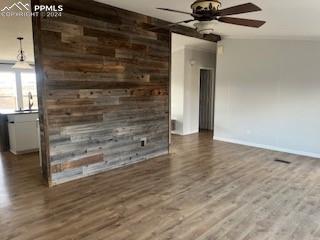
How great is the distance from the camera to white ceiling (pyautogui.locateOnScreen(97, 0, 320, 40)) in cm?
329

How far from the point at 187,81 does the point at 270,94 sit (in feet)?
7.77

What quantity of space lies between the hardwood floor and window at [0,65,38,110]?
5.06 meters

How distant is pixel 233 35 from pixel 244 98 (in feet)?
5.11

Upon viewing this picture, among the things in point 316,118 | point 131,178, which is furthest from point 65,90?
point 316,118

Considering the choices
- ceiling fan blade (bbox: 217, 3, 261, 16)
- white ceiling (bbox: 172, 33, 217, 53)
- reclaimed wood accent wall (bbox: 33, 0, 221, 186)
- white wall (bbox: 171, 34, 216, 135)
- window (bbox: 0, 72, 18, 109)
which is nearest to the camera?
ceiling fan blade (bbox: 217, 3, 261, 16)

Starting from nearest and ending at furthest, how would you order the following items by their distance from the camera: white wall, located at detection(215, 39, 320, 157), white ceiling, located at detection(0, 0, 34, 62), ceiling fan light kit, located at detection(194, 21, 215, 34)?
ceiling fan light kit, located at detection(194, 21, 215, 34) < white ceiling, located at detection(0, 0, 34, 62) < white wall, located at detection(215, 39, 320, 157)

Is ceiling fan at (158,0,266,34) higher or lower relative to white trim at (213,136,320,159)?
higher

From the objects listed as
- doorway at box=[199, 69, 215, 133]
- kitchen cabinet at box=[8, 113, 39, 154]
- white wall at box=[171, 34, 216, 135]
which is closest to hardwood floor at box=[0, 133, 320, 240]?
kitchen cabinet at box=[8, 113, 39, 154]

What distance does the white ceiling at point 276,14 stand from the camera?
3.29 meters

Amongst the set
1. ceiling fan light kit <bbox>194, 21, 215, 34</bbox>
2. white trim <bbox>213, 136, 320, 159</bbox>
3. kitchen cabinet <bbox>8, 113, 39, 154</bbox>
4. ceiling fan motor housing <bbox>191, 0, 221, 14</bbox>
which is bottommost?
white trim <bbox>213, 136, 320, 159</bbox>

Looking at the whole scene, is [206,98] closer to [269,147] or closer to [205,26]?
[269,147]

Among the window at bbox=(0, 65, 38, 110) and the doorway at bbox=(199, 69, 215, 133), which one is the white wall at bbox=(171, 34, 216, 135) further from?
the window at bbox=(0, 65, 38, 110)

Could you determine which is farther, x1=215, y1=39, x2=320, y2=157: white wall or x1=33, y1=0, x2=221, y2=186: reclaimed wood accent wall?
x1=215, y1=39, x2=320, y2=157: white wall

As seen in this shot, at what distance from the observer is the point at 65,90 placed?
12.0 feet
